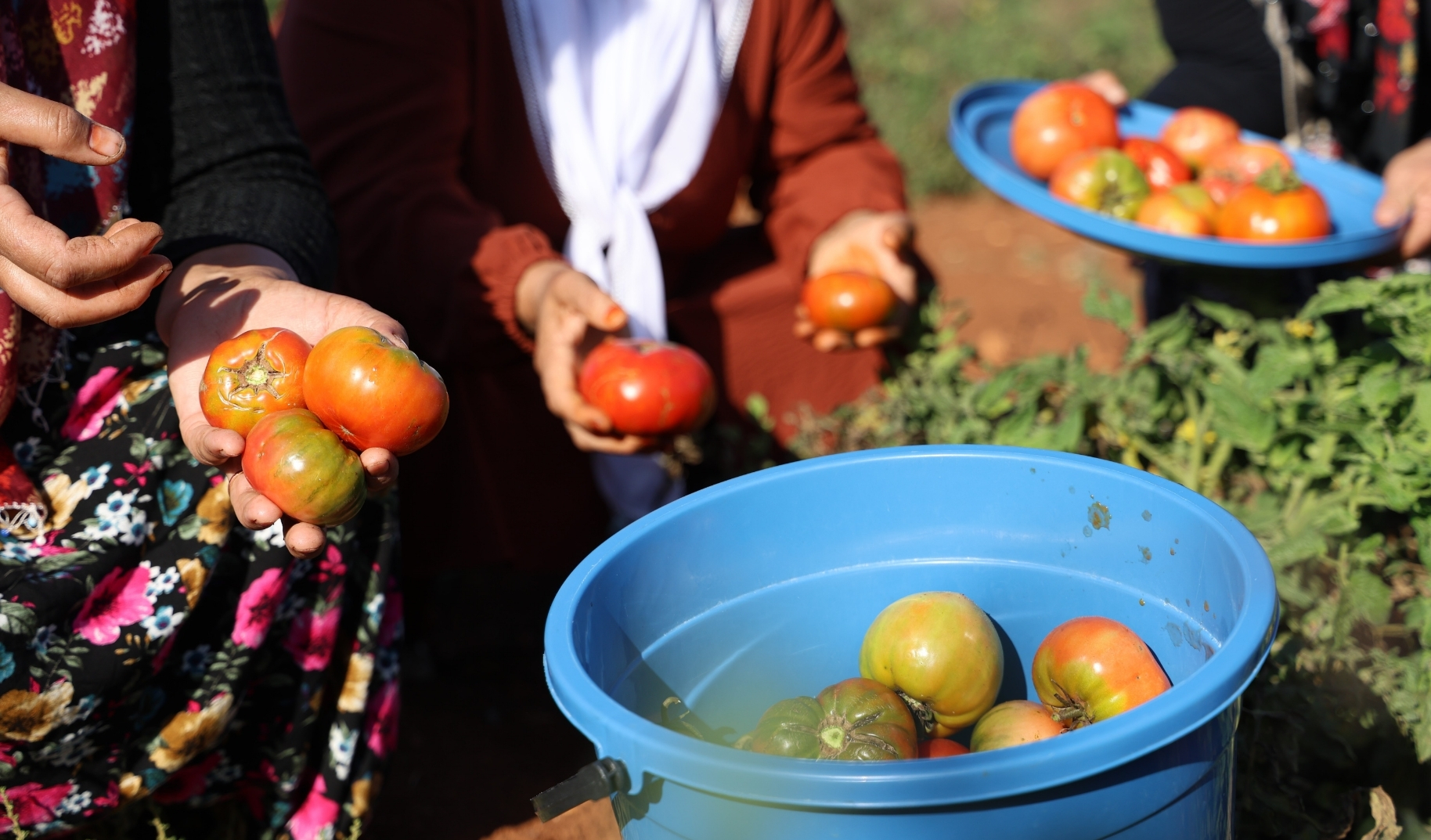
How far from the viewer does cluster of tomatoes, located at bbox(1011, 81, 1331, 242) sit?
2.23m

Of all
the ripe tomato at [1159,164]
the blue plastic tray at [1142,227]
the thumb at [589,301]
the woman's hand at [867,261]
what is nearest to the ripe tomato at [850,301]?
the woman's hand at [867,261]

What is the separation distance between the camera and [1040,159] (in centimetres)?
262

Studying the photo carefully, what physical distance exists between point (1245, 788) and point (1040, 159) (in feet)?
5.05

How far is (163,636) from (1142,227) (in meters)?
1.77

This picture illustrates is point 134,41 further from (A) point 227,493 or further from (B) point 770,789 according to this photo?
(B) point 770,789

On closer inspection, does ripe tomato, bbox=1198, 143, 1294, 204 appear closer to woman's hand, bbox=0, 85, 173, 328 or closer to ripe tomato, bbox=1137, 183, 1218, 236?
ripe tomato, bbox=1137, 183, 1218, 236

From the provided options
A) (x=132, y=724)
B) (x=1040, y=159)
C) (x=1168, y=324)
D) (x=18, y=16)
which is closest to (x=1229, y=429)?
(x=1168, y=324)

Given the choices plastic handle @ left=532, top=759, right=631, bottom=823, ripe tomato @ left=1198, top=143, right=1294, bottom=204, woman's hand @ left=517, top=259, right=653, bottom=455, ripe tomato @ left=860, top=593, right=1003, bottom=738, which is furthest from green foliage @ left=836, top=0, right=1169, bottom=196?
plastic handle @ left=532, top=759, right=631, bottom=823

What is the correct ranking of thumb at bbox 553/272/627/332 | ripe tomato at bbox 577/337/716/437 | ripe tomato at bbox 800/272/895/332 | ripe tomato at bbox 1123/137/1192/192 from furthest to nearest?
ripe tomato at bbox 1123/137/1192/192
ripe tomato at bbox 800/272/895/332
ripe tomato at bbox 577/337/716/437
thumb at bbox 553/272/627/332

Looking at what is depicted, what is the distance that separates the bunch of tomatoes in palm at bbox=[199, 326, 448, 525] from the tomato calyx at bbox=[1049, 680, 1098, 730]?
2.64 feet

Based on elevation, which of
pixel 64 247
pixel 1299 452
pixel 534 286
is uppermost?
pixel 64 247

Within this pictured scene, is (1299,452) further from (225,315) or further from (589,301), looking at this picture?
(225,315)

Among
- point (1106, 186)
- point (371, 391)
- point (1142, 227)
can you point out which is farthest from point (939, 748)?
point (1106, 186)

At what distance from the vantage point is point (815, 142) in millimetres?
2754
